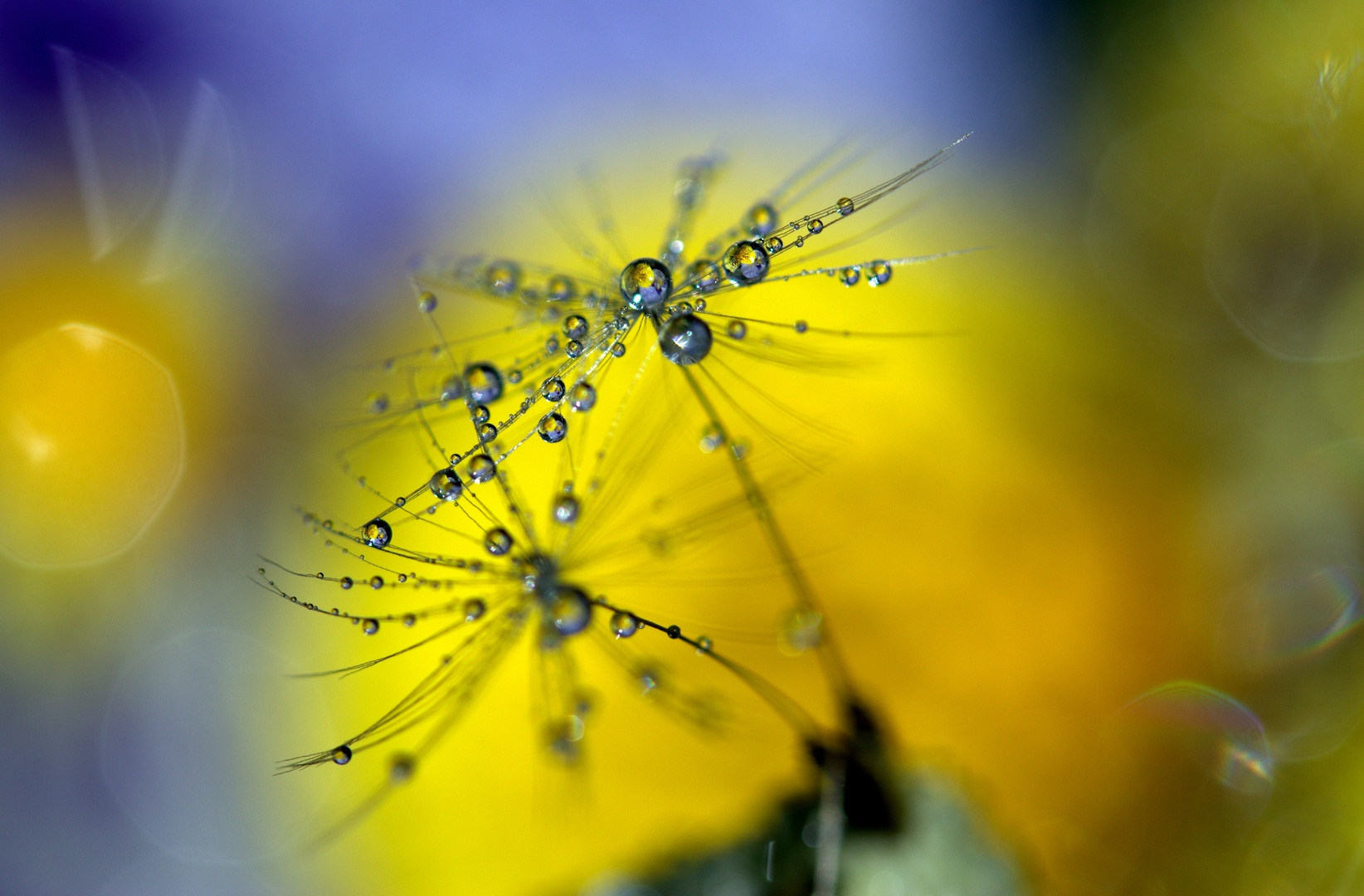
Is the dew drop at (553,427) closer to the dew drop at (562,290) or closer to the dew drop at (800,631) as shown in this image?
the dew drop at (562,290)

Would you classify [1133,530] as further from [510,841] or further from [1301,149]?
[510,841]

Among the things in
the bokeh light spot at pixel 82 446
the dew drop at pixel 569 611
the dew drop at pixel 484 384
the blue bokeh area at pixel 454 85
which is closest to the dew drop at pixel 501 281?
the dew drop at pixel 484 384

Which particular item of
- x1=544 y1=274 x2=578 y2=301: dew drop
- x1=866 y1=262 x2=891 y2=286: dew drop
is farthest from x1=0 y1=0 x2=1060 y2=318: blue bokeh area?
x1=866 y1=262 x2=891 y2=286: dew drop

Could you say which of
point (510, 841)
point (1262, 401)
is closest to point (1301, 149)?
point (1262, 401)

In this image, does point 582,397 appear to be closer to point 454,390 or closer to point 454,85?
point 454,390

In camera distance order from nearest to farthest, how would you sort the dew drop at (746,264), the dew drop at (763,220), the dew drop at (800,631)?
the dew drop at (746,264) → the dew drop at (763,220) → the dew drop at (800,631)

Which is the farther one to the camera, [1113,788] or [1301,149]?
[1301,149]
